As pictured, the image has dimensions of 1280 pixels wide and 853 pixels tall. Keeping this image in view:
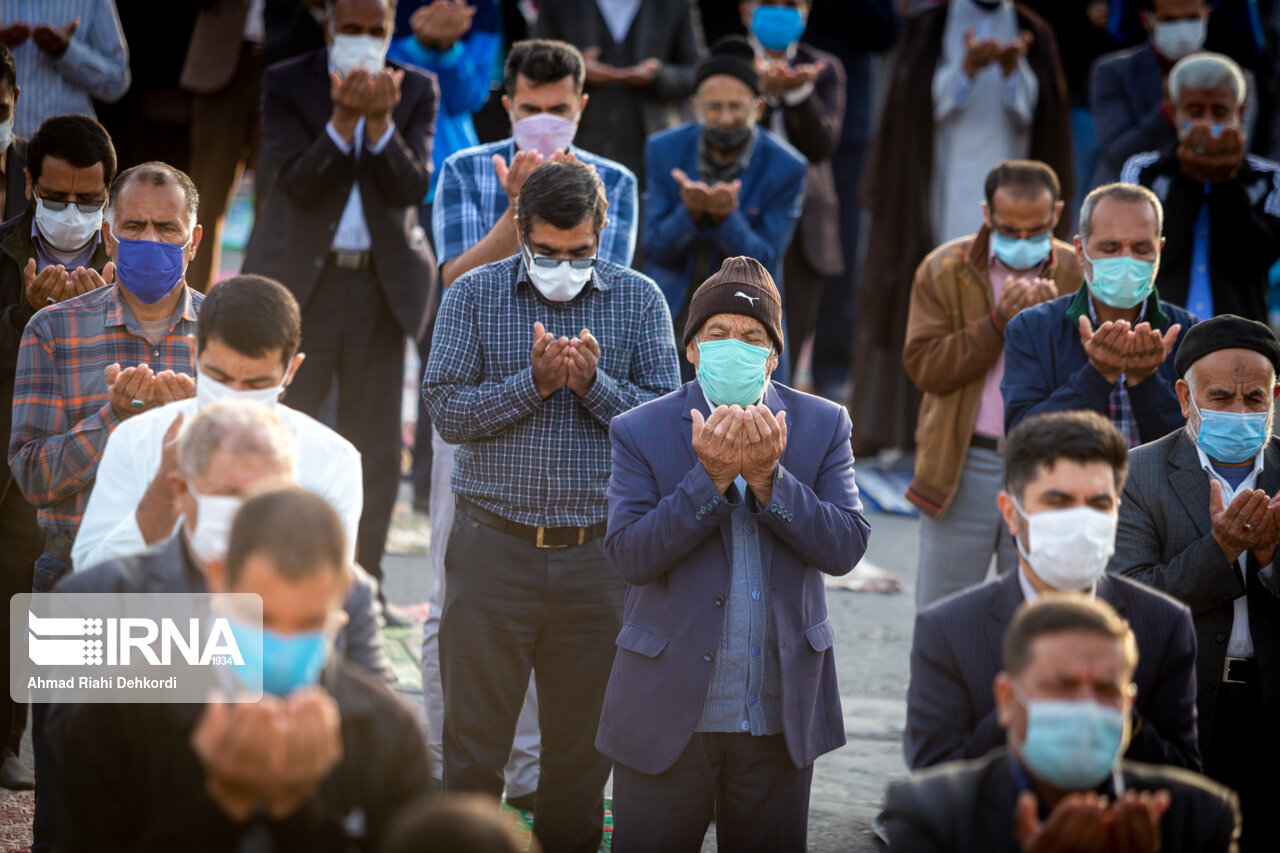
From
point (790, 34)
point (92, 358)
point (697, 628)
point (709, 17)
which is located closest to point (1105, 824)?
point (697, 628)

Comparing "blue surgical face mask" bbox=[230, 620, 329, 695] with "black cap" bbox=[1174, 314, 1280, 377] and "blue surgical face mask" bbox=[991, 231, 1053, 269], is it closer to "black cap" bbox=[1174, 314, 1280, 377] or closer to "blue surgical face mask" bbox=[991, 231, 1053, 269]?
"black cap" bbox=[1174, 314, 1280, 377]

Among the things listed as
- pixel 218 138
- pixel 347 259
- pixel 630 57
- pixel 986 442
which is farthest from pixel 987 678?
pixel 218 138

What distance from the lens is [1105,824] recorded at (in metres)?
2.99

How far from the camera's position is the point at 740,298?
4473mm

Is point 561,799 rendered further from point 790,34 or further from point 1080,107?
point 1080,107

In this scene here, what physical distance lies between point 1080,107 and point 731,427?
8.11 m

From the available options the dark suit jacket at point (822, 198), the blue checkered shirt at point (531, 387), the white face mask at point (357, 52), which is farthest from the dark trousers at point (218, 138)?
the blue checkered shirt at point (531, 387)

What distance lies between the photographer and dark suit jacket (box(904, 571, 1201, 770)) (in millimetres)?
3615

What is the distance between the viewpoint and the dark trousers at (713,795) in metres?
4.26

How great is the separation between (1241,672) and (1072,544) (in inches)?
51.3

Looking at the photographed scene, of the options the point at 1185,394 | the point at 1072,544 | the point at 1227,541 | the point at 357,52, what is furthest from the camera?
the point at 357,52

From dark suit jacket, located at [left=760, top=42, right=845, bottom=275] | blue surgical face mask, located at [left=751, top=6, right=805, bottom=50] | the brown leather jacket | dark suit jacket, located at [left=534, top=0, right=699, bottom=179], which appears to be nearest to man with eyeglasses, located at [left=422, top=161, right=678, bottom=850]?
the brown leather jacket

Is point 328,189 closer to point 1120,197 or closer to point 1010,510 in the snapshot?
point 1120,197

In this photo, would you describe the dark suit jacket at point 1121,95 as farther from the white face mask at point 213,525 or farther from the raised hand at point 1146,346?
the white face mask at point 213,525
